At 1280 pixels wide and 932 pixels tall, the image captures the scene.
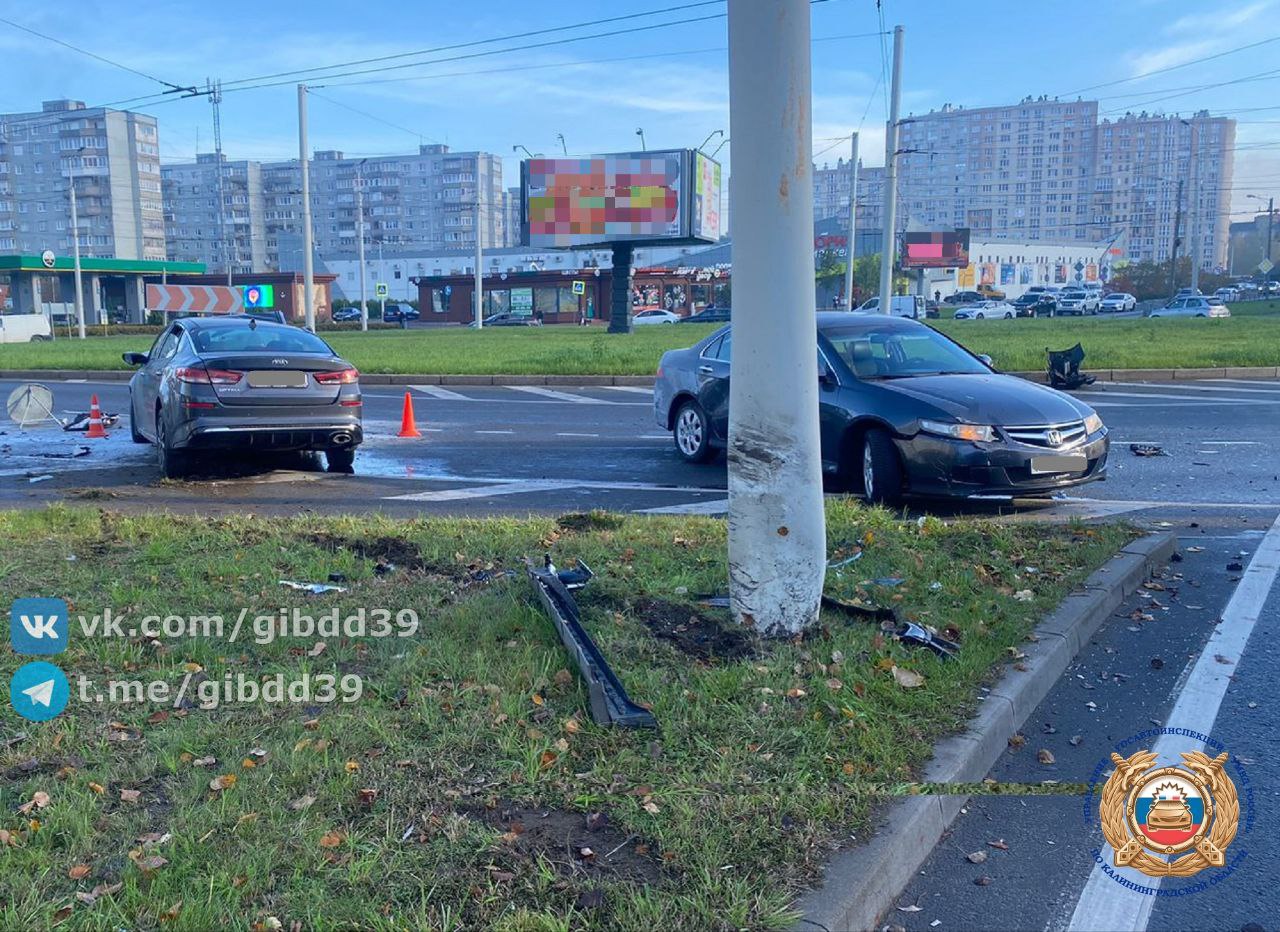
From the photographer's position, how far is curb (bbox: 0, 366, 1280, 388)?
66.8ft

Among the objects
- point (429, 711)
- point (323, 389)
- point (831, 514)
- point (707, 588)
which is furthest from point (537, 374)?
point (429, 711)

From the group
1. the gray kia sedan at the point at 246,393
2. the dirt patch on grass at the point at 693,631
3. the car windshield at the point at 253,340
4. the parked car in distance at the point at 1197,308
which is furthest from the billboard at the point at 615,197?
the dirt patch on grass at the point at 693,631

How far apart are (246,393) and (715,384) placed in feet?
14.1

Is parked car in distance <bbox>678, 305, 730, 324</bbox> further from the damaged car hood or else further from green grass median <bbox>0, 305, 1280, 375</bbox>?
the damaged car hood

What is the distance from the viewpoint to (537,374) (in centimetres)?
2197

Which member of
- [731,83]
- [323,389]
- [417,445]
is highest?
[731,83]

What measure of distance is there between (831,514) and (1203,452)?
6009 mm

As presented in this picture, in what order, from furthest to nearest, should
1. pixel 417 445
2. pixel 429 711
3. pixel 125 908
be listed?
pixel 417 445, pixel 429 711, pixel 125 908

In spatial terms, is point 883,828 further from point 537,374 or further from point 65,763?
point 537,374

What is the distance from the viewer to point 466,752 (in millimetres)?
3748

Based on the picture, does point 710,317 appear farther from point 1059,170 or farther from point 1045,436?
point 1059,170

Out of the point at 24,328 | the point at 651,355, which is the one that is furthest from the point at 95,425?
the point at 24,328

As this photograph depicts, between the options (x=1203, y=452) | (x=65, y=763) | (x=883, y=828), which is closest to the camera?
(x=883, y=828)

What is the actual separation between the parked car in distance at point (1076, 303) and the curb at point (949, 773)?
6636cm
